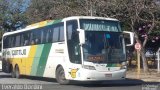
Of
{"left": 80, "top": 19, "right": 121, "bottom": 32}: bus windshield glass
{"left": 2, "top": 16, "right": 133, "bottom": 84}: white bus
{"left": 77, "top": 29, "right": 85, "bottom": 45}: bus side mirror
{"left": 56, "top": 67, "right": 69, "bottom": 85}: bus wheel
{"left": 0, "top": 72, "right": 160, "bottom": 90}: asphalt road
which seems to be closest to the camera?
{"left": 77, "top": 29, "right": 85, "bottom": 45}: bus side mirror

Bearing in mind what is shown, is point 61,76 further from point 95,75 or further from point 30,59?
point 30,59

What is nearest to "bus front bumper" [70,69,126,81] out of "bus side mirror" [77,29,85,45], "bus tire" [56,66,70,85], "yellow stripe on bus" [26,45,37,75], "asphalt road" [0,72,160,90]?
"asphalt road" [0,72,160,90]

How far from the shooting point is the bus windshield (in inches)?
794

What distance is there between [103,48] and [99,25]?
127 centimetres

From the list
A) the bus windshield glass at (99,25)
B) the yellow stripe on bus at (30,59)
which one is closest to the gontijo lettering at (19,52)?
the yellow stripe on bus at (30,59)

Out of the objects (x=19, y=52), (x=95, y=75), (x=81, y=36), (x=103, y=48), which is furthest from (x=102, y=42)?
(x=19, y=52)

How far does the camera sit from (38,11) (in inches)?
1781

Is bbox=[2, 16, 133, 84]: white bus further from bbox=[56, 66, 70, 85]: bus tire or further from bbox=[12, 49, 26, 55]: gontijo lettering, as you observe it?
bbox=[12, 49, 26, 55]: gontijo lettering

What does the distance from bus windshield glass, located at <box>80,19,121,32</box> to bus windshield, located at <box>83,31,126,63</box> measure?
0.24m

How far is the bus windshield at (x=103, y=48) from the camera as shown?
20.2 m

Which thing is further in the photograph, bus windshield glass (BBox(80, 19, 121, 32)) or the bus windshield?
bus windshield glass (BBox(80, 19, 121, 32))

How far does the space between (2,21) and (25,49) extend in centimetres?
3265

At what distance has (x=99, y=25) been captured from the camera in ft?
68.8

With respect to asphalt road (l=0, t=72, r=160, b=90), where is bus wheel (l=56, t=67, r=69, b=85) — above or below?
above
